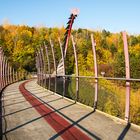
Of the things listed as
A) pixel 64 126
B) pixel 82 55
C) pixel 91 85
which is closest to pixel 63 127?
pixel 64 126

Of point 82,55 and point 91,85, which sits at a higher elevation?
point 82,55

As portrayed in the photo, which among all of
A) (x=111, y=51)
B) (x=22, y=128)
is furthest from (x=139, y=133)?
(x=111, y=51)

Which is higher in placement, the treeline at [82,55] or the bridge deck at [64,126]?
the treeline at [82,55]

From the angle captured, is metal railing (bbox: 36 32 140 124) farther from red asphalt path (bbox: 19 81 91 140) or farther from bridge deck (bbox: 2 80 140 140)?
red asphalt path (bbox: 19 81 91 140)

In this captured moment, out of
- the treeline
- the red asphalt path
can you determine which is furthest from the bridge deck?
the treeline

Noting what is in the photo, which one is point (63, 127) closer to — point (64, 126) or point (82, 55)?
point (64, 126)

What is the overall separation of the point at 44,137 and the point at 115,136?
4.98 feet

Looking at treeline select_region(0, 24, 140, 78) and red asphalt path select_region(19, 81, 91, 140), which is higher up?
→ treeline select_region(0, 24, 140, 78)

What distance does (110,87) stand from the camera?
1293 inches

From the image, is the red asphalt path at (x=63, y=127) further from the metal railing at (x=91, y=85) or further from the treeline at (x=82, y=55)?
the treeline at (x=82, y=55)

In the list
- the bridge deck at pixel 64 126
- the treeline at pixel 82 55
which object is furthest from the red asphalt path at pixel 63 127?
the treeline at pixel 82 55

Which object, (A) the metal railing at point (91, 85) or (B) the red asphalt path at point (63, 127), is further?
(A) the metal railing at point (91, 85)

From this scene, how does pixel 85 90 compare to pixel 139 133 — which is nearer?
pixel 139 133

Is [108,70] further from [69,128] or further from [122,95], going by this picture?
[69,128]
